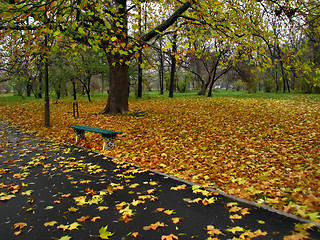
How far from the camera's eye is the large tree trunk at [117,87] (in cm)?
1115

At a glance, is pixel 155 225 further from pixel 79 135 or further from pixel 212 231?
pixel 79 135

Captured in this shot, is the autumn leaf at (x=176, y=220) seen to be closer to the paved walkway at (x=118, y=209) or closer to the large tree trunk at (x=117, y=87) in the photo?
the paved walkway at (x=118, y=209)

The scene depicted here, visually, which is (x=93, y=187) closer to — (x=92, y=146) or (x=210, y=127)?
(x=92, y=146)

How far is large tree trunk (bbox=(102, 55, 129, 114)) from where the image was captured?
439 inches

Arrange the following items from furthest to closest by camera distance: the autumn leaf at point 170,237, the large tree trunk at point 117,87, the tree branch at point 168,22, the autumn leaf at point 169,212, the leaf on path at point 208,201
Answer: the large tree trunk at point 117,87 → the tree branch at point 168,22 → the leaf on path at point 208,201 → the autumn leaf at point 169,212 → the autumn leaf at point 170,237

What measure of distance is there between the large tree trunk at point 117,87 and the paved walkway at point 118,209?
266 inches

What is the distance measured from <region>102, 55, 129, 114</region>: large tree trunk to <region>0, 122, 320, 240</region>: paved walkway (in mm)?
6752

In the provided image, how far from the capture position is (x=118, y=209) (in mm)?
3369

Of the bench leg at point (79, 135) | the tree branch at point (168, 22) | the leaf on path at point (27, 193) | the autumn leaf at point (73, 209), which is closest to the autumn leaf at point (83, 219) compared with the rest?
the autumn leaf at point (73, 209)

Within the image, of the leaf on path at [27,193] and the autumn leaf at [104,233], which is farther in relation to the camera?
the leaf on path at [27,193]

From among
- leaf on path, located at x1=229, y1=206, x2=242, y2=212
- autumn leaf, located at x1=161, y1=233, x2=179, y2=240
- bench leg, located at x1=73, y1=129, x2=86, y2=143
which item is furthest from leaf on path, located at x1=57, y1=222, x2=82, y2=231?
bench leg, located at x1=73, y1=129, x2=86, y2=143

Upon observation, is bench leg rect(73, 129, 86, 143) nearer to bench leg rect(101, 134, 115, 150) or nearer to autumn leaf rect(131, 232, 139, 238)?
bench leg rect(101, 134, 115, 150)

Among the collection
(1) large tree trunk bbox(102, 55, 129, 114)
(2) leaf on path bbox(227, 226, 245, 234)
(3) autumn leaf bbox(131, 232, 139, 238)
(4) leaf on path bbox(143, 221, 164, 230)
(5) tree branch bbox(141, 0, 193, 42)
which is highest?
(5) tree branch bbox(141, 0, 193, 42)

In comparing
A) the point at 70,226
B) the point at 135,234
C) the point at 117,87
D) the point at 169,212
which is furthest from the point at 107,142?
the point at 117,87
